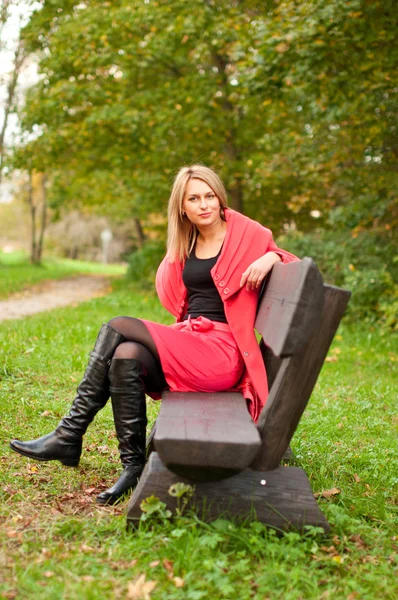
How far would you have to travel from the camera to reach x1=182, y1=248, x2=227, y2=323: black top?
3.49 meters

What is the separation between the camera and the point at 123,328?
3174mm

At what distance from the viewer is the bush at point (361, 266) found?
9188 millimetres

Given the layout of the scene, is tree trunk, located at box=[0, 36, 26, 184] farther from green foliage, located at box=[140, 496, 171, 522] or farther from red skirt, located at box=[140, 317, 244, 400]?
green foliage, located at box=[140, 496, 171, 522]

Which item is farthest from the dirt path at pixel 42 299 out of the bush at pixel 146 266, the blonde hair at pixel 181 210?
the blonde hair at pixel 181 210

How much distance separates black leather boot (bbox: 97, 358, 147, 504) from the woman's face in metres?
0.98

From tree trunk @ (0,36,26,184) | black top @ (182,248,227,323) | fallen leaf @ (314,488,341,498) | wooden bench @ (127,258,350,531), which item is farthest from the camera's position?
tree trunk @ (0,36,26,184)

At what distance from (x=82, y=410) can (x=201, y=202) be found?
136 cm

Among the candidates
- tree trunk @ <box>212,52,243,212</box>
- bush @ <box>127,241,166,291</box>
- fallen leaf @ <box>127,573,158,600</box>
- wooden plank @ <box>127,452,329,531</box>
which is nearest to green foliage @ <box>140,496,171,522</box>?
wooden plank @ <box>127,452,329,531</box>

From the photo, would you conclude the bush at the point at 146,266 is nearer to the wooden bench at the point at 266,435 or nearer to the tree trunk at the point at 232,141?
the tree trunk at the point at 232,141

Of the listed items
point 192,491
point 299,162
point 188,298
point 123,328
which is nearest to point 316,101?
point 299,162

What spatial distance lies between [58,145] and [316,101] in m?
7.48

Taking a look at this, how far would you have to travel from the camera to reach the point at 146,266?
18.8m

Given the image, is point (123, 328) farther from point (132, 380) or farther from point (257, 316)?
point (257, 316)

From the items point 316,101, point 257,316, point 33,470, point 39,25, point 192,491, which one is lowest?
point 33,470
